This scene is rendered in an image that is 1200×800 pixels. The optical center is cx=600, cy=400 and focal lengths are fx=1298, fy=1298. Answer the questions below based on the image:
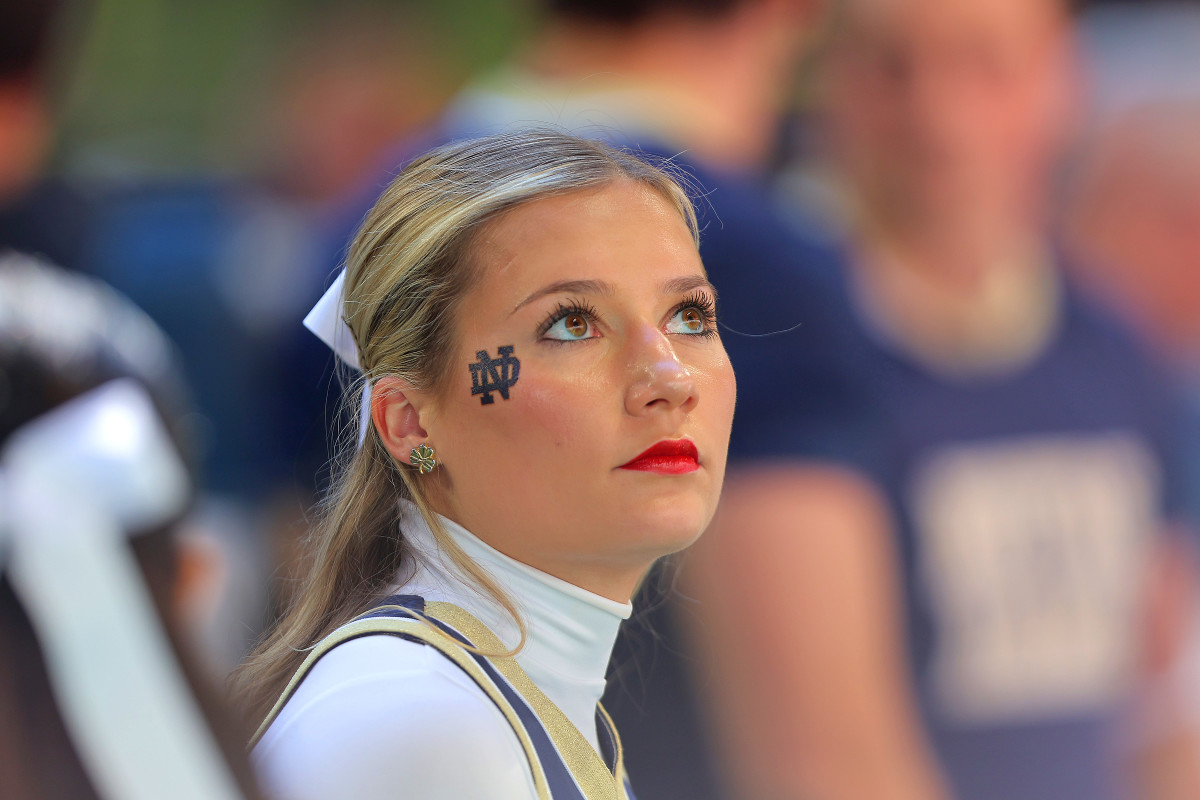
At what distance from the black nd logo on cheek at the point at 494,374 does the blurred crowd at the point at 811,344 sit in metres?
0.33

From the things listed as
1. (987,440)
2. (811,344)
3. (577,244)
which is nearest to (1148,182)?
(987,440)

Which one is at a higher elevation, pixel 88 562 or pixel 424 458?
pixel 424 458

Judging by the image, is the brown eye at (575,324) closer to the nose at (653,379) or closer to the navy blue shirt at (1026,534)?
the nose at (653,379)

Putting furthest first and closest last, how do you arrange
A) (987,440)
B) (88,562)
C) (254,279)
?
(987,440)
(254,279)
(88,562)

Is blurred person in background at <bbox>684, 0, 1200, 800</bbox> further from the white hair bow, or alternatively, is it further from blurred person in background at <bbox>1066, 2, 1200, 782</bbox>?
the white hair bow

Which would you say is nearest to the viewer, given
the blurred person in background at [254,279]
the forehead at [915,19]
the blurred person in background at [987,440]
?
the blurred person in background at [254,279]

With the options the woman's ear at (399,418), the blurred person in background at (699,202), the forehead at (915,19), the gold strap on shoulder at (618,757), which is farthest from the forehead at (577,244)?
the forehead at (915,19)

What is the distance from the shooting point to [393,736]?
848 millimetres

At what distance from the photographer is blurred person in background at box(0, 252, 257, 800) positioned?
118cm

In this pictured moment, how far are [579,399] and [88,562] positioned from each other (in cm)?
68

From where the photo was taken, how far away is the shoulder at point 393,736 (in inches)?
33.1

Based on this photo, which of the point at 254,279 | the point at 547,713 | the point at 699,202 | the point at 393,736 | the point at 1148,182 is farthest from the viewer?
the point at 1148,182

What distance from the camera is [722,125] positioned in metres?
1.76

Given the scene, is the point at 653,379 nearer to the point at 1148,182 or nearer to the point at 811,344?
the point at 811,344
